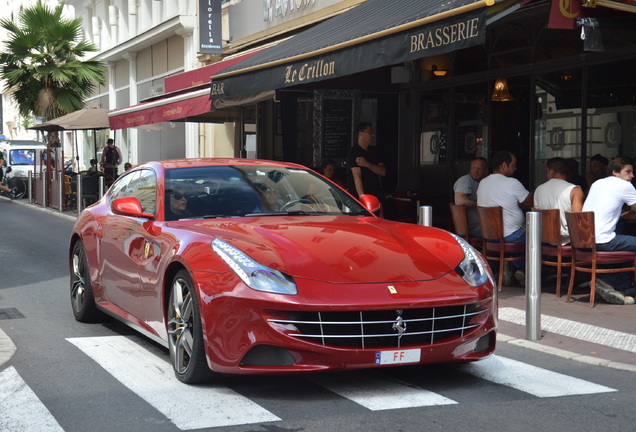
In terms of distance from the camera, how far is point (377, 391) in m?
5.55

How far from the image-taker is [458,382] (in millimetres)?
5820

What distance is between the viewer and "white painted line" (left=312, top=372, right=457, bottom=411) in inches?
207

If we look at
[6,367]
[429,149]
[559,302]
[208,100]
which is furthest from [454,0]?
[429,149]

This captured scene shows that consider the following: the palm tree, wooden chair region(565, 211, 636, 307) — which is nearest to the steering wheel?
wooden chair region(565, 211, 636, 307)

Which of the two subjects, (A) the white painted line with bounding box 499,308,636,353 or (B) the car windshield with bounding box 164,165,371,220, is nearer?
(B) the car windshield with bounding box 164,165,371,220

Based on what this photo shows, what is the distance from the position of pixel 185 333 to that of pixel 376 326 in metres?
1.19

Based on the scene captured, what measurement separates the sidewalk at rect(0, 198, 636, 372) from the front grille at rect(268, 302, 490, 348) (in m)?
1.66

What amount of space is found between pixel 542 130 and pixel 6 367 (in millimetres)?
9438

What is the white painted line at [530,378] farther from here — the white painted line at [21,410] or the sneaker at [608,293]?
the sneaker at [608,293]

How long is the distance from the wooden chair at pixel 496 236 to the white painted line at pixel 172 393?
4.61 m

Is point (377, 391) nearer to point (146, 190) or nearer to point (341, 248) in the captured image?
point (341, 248)

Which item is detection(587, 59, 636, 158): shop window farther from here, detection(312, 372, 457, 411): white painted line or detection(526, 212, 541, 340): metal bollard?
detection(312, 372, 457, 411): white painted line

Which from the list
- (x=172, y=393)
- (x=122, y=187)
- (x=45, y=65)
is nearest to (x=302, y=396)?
(x=172, y=393)

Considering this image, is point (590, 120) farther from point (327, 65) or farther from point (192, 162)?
point (192, 162)
